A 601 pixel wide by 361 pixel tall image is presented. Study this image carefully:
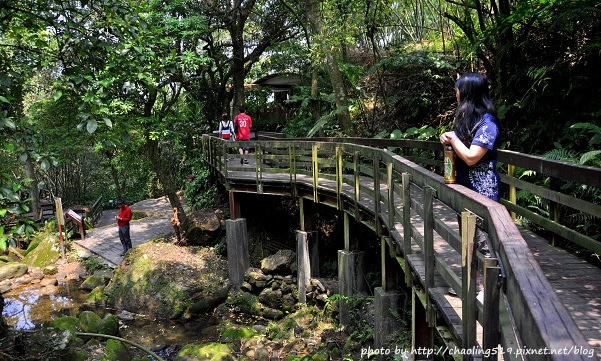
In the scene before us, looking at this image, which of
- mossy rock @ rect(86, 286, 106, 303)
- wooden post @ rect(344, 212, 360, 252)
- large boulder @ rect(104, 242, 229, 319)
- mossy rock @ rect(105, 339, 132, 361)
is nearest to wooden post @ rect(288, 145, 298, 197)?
wooden post @ rect(344, 212, 360, 252)

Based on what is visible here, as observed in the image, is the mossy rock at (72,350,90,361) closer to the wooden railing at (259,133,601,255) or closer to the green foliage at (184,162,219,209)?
the wooden railing at (259,133,601,255)

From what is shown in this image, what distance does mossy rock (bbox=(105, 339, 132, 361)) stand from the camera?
9.50m

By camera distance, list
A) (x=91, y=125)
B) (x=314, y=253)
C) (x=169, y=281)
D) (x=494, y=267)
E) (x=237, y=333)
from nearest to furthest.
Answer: (x=494, y=267) < (x=91, y=125) < (x=237, y=333) < (x=314, y=253) < (x=169, y=281)

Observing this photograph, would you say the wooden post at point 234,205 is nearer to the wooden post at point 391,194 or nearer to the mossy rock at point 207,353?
the mossy rock at point 207,353

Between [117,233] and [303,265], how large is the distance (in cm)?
1109

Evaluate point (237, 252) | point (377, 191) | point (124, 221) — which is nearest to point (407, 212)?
point (377, 191)

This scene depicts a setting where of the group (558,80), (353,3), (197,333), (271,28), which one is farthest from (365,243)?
(271,28)

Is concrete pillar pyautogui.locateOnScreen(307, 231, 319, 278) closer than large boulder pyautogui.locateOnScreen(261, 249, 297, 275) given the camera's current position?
Yes

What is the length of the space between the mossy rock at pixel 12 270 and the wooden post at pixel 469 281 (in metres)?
18.0

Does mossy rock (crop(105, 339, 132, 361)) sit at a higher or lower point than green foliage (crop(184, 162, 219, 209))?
lower

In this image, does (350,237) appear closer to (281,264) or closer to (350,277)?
(350,277)

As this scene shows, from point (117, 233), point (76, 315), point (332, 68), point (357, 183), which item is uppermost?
point (332, 68)

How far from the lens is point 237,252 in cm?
1393

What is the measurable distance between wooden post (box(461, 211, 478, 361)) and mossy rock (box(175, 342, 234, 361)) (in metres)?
6.96
